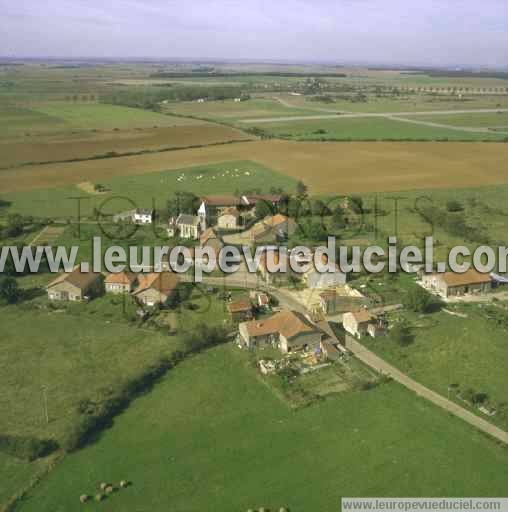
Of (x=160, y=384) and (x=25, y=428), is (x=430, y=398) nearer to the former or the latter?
(x=160, y=384)

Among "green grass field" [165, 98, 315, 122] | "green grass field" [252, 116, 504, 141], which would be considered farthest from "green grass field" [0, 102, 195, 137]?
"green grass field" [252, 116, 504, 141]

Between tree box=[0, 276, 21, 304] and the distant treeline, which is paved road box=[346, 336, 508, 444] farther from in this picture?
the distant treeline

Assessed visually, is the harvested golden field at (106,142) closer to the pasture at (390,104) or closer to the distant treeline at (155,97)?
the distant treeline at (155,97)

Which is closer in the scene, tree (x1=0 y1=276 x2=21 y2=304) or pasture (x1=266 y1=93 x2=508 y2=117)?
tree (x1=0 y1=276 x2=21 y2=304)

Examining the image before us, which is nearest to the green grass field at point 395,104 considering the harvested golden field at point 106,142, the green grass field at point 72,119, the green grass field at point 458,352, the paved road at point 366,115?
the paved road at point 366,115

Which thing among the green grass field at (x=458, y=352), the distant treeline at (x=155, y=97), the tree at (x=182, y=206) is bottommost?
the green grass field at (x=458, y=352)

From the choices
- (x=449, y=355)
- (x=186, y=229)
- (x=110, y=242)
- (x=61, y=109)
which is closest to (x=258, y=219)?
(x=186, y=229)
